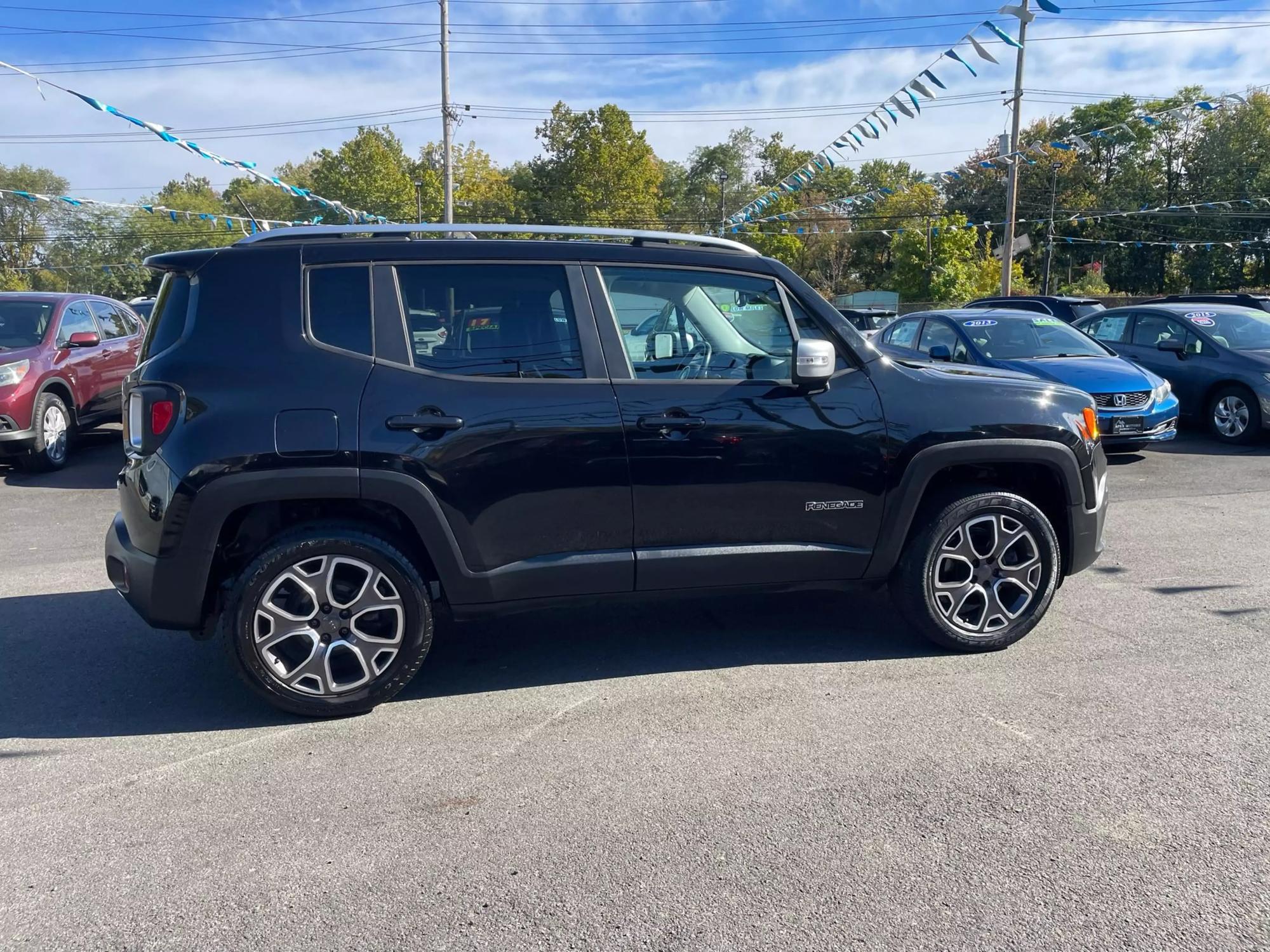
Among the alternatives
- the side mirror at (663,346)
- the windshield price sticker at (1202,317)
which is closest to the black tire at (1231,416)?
the windshield price sticker at (1202,317)

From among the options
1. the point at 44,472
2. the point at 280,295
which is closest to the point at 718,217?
the point at 44,472

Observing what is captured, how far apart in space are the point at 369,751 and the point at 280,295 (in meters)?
1.80

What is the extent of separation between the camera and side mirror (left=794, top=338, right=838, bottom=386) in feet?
13.0

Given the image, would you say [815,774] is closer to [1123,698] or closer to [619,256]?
[1123,698]

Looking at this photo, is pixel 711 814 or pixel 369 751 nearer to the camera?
pixel 711 814

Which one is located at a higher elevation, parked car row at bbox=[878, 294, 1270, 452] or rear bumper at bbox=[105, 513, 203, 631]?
parked car row at bbox=[878, 294, 1270, 452]

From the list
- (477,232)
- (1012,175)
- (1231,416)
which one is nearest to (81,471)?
(477,232)

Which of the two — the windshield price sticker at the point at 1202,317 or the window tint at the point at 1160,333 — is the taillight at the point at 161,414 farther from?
the windshield price sticker at the point at 1202,317

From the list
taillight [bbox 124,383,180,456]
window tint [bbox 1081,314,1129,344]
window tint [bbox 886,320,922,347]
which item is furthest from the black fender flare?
window tint [bbox 1081,314,1129,344]

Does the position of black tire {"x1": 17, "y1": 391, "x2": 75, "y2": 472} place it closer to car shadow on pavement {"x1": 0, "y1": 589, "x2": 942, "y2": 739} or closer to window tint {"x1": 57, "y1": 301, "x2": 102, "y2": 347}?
window tint {"x1": 57, "y1": 301, "x2": 102, "y2": 347}

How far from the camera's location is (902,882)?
9.02 feet

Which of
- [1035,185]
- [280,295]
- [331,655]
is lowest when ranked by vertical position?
[331,655]

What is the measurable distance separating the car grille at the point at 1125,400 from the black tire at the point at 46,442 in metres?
10.1

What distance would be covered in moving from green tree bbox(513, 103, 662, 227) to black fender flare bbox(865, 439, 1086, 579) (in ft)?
163
